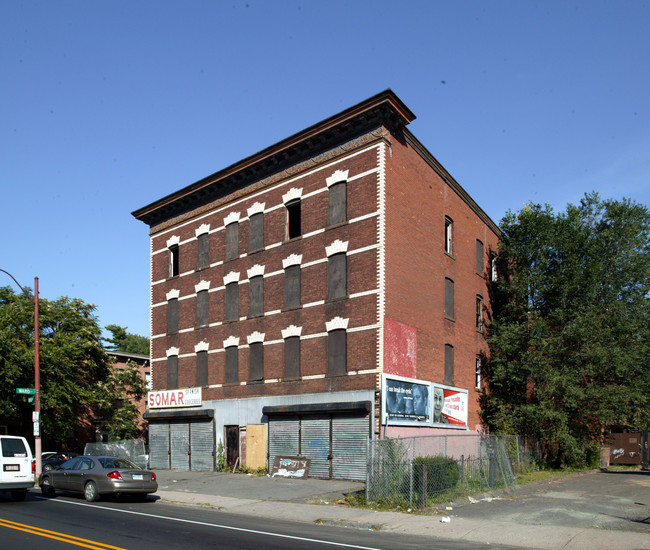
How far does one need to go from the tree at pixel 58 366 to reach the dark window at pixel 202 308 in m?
11.5

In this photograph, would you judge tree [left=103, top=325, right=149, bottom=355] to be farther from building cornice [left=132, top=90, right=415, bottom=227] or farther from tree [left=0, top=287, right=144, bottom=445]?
building cornice [left=132, top=90, right=415, bottom=227]

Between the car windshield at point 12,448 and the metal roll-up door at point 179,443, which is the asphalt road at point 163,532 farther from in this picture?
the metal roll-up door at point 179,443

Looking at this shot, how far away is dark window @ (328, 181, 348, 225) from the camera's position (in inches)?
1063

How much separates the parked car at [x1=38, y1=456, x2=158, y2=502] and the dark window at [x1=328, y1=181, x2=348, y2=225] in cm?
1311

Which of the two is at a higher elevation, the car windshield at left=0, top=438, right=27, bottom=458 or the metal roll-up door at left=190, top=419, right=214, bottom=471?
the car windshield at left=0, top=438, right=27, bottom=458

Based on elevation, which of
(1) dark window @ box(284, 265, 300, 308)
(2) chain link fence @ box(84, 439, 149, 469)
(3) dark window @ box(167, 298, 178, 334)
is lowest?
(2) chain link fence @ box(84, 439, 149, 469)

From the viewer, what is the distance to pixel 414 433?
86.5ft

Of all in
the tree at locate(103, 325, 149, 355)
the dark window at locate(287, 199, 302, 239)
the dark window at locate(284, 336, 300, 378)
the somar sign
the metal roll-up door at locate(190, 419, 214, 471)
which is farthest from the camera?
the tree at locate(103, 325, 149, 355)

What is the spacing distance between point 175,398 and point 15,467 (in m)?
15.7

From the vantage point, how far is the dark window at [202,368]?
32.9 meters

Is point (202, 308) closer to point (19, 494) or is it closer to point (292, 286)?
point (292, 286)

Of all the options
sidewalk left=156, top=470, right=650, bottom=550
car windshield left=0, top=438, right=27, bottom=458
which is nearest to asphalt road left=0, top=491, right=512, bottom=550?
sidewalk left=156, top=470, right=650, bottom=550

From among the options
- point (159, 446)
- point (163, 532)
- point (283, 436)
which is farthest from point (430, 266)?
point (163, 532)

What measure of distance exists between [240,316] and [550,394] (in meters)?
16.3
